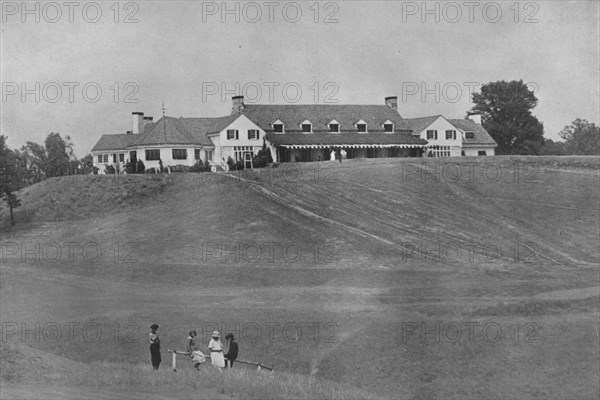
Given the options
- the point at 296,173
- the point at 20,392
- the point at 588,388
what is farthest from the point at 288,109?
the point at 20,392

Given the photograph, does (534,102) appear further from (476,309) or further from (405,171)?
(476,309)

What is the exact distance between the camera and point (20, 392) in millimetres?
22484

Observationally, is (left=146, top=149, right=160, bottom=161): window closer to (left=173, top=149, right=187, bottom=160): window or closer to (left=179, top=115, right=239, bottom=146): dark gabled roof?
(left=173, top=149, right=187, bottom=160): window

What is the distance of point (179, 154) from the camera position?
84125 mm

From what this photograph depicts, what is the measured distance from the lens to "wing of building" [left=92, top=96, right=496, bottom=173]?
3334 inches

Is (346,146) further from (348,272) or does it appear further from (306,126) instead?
(348,272)

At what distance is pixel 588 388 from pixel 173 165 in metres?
58.4

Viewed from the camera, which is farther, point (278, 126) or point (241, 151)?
point (278, 126)

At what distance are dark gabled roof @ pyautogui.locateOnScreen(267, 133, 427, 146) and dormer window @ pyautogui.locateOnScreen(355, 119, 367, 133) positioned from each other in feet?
4.04

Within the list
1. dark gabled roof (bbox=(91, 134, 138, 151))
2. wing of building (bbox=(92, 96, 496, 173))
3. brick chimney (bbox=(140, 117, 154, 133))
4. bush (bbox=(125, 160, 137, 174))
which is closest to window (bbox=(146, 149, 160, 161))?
wing of building (bbox=(92, 96, 496, 173))

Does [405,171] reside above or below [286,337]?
above

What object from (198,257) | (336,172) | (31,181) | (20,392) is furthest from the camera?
(31,181)

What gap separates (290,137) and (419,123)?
19598 millimetres

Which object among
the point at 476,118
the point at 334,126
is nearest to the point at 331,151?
the point at 334,126
